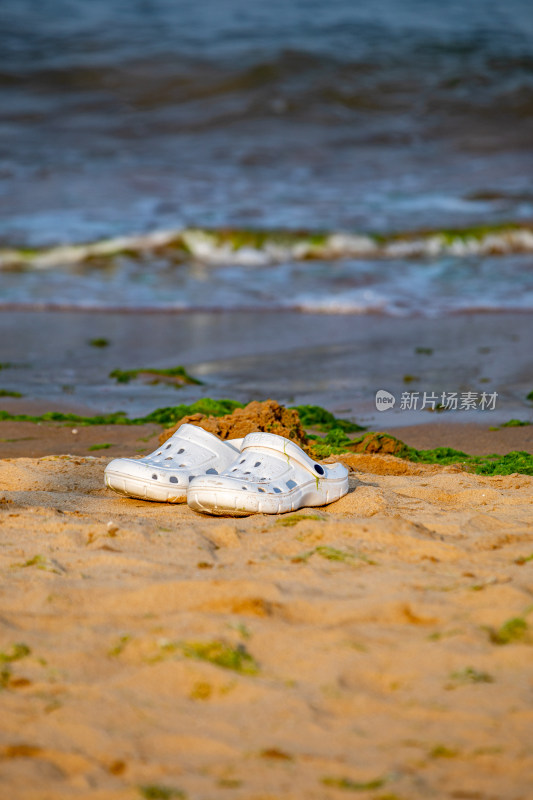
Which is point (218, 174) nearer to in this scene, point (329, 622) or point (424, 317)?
point (424, 317)

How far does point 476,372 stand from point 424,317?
198 cm

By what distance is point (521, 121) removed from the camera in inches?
635

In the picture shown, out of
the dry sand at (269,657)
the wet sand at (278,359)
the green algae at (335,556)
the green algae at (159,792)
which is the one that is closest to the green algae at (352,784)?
the dry sand at (269,657)

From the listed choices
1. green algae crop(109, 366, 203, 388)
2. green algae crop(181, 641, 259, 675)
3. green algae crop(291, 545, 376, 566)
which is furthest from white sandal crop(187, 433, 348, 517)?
green algae crop(109, 366, 203, 388)

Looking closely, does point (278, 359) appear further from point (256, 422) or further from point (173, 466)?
point (173, 466)

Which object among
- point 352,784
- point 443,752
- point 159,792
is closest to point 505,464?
point 443,752

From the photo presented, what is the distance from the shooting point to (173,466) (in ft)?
9.58

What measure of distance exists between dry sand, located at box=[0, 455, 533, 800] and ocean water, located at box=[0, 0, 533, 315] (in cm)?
529

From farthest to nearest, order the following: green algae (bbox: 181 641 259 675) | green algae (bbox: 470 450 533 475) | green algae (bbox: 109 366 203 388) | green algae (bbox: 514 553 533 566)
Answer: green algae (bbox: 109 366 203 388)
green algae (bbox: 470 450 533 475)
green algae (bbox: 514 553 533 566)
green algae (bbox: 181 641 259 675)

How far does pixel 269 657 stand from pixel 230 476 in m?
1.04

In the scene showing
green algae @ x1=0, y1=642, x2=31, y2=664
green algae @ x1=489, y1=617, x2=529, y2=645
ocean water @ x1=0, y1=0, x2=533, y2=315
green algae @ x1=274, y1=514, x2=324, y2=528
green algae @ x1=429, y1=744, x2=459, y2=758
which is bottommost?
green algae @ x1=274, y1=514, x2=324, y2=528

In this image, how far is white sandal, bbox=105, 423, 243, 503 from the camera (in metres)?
2.84

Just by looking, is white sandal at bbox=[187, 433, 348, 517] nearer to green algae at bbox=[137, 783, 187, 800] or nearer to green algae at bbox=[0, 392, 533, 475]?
green algae at bbox=[0, 392, 533, 475]

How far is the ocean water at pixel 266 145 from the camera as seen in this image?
29.0ft
